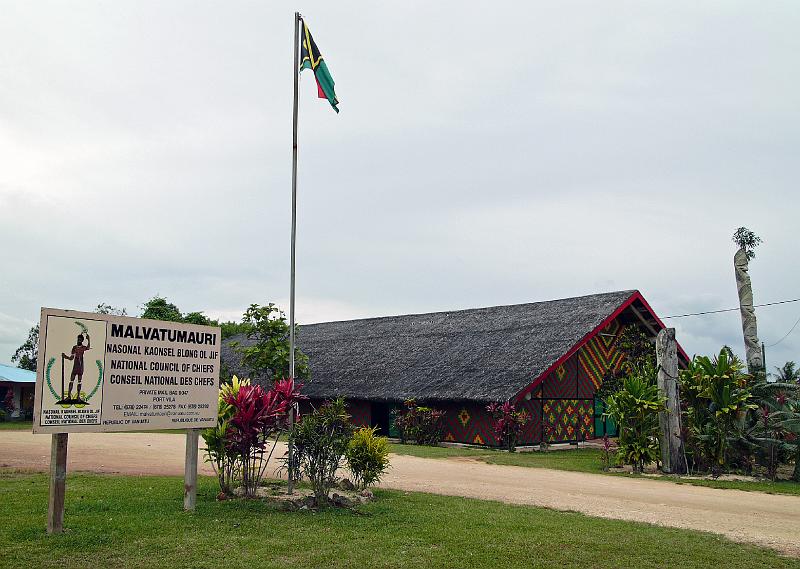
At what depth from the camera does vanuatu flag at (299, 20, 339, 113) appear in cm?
1344

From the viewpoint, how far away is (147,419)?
10.1 m

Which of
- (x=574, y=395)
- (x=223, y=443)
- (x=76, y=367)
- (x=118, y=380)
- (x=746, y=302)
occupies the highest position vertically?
(x=746, y=302)

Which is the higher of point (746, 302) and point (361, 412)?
point (746, 302)

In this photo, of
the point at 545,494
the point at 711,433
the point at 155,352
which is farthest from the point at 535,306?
the point at 155,352

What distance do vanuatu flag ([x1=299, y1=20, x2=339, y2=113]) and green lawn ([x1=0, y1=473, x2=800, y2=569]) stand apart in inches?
285

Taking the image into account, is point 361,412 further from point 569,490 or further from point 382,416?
point 569,490

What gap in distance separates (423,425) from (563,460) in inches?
226

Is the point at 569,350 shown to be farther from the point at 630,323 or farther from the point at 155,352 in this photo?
the point at 155,352

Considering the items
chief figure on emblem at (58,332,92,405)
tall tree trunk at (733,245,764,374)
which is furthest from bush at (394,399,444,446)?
chief figure on emblem at (58,332,92,405)

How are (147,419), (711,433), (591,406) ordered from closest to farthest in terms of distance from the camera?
(147,419), (711,433), (591,406)

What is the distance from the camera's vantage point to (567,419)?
1019 inches

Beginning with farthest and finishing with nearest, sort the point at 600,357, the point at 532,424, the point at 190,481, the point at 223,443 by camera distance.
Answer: the point at 600,357 < the point at 532,424 < the point at 223,443 < the point at 190,481

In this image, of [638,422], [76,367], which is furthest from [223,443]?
[638,422]

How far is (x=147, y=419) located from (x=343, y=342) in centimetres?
2524
